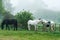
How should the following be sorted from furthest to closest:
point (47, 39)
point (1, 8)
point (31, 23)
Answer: point (1, 8), point (31, 23), point (47, 39)

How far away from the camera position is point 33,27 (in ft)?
82.8

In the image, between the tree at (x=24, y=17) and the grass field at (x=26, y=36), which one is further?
the tree at (x=24, y=17)

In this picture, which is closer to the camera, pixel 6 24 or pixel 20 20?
pixel 6 24

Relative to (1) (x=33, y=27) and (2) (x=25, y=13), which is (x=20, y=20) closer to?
(2) (x=25, y=13)

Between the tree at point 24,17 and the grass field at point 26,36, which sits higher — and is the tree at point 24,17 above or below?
above

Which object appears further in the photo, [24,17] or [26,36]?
[24,17]

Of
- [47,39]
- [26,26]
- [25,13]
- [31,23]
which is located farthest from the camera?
[25,13]

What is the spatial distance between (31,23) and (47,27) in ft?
6.63

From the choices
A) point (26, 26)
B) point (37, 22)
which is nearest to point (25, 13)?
point (26, 26)

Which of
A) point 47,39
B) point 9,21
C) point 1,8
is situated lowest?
point 47,39

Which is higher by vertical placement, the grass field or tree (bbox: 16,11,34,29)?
tree (bbox: 16,11,34,29)

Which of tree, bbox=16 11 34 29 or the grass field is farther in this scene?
tree, bbox=16 11 34 29

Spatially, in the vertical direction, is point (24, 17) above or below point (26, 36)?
above

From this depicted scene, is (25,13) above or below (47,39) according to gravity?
above
